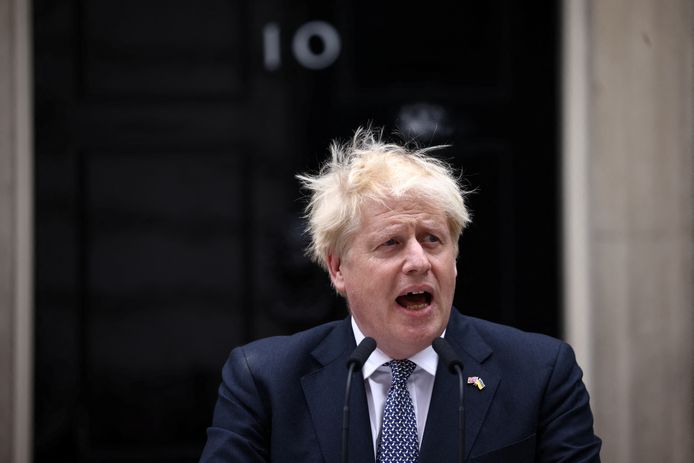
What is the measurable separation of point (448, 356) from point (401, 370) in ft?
1.56

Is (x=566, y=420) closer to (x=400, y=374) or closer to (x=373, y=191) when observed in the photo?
(x=400, y=374)

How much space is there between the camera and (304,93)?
13.5ft

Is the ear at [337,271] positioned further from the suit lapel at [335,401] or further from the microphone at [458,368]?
the microphone at [458,368]

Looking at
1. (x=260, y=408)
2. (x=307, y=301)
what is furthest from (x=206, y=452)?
(x=307, y=301)

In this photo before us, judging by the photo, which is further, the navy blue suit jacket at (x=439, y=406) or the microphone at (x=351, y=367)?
the navy blue suit jacket at (x=439, y=406)

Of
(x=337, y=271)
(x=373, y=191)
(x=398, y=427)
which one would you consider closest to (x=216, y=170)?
(x=337, y=271)

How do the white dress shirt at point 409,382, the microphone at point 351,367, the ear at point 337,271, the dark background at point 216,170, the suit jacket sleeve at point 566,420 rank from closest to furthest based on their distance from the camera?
the microphone at point 351,367, the suit jacket sleeve at point 566,420, the white dress shirt at point 409,382, the ear at point 337,271, the dark background at point 216,170

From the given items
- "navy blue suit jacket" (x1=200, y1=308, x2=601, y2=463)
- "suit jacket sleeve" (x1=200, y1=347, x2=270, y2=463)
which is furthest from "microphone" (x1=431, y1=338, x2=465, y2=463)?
"suit jacket sleeve" (x1=200, y1=347, x2=270, y2=463)

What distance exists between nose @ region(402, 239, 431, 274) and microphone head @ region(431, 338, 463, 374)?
1.13ft

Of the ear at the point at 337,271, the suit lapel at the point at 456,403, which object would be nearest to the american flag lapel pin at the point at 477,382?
the suit lapel at the point at 456,403

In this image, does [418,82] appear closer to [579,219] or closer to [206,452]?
[579,219]

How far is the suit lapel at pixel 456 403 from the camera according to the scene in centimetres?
223

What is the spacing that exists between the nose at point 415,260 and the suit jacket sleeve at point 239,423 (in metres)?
0.53

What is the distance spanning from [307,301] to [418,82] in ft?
3.67
